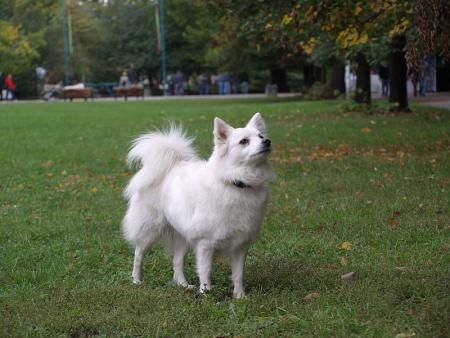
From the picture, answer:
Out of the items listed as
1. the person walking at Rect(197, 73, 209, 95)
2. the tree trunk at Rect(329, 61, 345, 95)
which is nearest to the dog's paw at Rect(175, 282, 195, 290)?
the tree trunk at Rect(329, 61, 345, 95)

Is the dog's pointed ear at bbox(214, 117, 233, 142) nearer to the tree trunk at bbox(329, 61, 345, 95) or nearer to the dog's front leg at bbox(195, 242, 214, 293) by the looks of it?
the dog's front leg at bbox(195, 242, 214, 293)

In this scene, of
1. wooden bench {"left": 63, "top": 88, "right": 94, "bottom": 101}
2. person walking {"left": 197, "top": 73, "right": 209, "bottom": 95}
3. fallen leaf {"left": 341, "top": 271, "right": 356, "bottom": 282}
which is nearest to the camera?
fallen leaf {"left": 341, "top": 271, "right": 356, "bottom": 282}

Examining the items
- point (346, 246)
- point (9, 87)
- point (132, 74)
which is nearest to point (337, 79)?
point (9, 87)

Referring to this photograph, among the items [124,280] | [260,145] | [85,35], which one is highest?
[85,35]

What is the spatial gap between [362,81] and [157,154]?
73.4 feet

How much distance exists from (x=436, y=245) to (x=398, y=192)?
2.77 meters

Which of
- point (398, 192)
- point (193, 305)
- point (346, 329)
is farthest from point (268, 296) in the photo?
point (398, 192)

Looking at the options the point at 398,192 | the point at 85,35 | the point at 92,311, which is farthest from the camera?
the point at 85,35

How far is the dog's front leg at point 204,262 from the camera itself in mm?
5688

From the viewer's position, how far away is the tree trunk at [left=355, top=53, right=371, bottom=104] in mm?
26719

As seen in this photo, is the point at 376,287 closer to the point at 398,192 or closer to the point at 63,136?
the point at 398,192

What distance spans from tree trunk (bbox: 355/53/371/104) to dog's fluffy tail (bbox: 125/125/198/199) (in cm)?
2085

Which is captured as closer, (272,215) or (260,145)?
(260,145)

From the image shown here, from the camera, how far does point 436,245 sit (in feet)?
22.7
